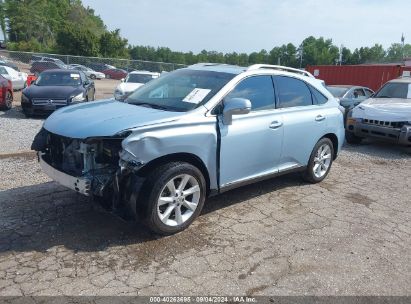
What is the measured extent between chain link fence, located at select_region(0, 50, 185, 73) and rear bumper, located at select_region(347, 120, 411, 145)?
25.7 meters

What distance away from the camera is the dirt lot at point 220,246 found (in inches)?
128

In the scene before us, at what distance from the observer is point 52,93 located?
10836mm

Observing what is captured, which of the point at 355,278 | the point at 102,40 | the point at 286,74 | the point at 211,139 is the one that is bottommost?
the point at 355,278

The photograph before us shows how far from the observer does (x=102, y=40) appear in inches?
2190

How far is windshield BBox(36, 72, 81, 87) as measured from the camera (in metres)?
Result: 11.8

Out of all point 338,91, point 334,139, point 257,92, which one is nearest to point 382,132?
point 334,139

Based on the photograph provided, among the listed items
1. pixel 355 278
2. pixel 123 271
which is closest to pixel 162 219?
pixel 123 271

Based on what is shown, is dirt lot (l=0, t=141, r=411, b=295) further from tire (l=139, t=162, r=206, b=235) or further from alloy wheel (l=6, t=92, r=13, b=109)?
alloy wheel (l=6, t=92, r=13, b=109)

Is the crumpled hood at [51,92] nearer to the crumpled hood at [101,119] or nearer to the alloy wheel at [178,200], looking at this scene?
the crumpled hood at [101,119]

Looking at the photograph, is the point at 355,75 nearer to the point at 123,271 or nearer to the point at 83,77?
the point at 83,77

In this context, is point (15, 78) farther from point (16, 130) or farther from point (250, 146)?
point (250, 146)

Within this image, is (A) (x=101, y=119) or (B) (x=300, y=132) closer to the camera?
(A) (x=101, y=119)

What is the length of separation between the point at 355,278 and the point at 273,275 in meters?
0.73

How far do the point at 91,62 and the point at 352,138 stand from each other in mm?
32441
